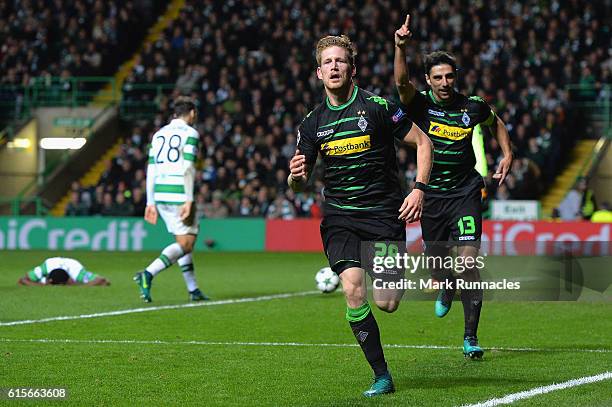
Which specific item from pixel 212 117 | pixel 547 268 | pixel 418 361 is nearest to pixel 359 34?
pixel 212 117

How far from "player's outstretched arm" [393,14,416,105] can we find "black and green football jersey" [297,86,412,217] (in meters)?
0.52

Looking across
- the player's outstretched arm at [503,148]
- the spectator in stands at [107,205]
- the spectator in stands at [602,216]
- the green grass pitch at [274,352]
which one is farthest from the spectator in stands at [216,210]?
the player's outstretched arm at [503,148]

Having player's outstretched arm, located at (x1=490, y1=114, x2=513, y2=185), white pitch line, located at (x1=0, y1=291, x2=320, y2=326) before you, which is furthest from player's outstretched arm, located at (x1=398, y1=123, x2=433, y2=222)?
white pitch line, located at (x1=0, y1=291, x2=320, y2=326)

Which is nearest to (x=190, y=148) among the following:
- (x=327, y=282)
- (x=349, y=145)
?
(x=327, y=282)

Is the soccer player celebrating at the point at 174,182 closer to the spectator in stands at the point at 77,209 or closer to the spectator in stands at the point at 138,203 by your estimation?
the spectator in stands at the point at 138,203

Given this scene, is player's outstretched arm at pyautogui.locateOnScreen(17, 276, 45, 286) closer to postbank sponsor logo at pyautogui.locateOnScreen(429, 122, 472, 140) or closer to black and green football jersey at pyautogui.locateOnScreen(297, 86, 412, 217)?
postbank sponsor logo at pyautogui.locateOnScreen(429, 122, 472, 140)

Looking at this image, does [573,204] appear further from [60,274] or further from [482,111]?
[482,111]

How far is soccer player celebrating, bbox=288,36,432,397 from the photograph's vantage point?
273 inches

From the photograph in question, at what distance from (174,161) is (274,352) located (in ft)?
15.2

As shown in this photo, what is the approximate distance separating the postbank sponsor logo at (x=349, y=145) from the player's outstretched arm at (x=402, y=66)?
781mm

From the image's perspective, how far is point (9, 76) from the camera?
3306 cm

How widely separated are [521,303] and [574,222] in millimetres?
10352

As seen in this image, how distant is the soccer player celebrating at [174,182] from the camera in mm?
12953

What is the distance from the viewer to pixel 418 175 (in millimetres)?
6883
